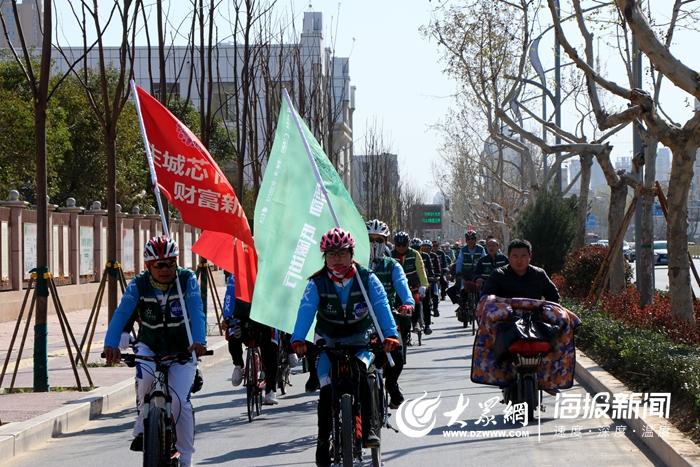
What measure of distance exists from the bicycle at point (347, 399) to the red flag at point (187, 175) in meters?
4.63

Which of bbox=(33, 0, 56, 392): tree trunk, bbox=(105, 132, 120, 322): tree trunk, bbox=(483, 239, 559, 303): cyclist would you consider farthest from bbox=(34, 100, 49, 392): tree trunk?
bbox=(483, 239, 559, 303): cyclist

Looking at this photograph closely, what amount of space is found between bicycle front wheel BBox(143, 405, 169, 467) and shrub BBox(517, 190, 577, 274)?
87.0 feet

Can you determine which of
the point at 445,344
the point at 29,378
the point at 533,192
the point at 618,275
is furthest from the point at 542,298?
the point at 533,192

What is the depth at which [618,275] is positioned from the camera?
78.1ft

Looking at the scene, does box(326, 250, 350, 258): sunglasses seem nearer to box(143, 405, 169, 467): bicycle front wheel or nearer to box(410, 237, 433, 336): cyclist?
box(143, 405, 169, 467): bicycle front wheel

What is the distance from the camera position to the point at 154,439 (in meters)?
7.75

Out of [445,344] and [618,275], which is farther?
[618,275]

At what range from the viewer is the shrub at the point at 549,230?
33.7m

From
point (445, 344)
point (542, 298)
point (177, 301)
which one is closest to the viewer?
point (177, 301)

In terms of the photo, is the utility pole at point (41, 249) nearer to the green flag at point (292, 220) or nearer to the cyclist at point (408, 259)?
the green flag at point (292, 220)

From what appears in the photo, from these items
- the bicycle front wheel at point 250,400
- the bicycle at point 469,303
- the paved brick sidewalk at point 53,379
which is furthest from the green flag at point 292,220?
the bicycle at point 469,303

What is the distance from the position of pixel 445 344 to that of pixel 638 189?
426 centimetres

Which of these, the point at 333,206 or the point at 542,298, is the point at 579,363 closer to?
the point at 542,298

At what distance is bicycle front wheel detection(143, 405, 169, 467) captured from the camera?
7.72 meters
